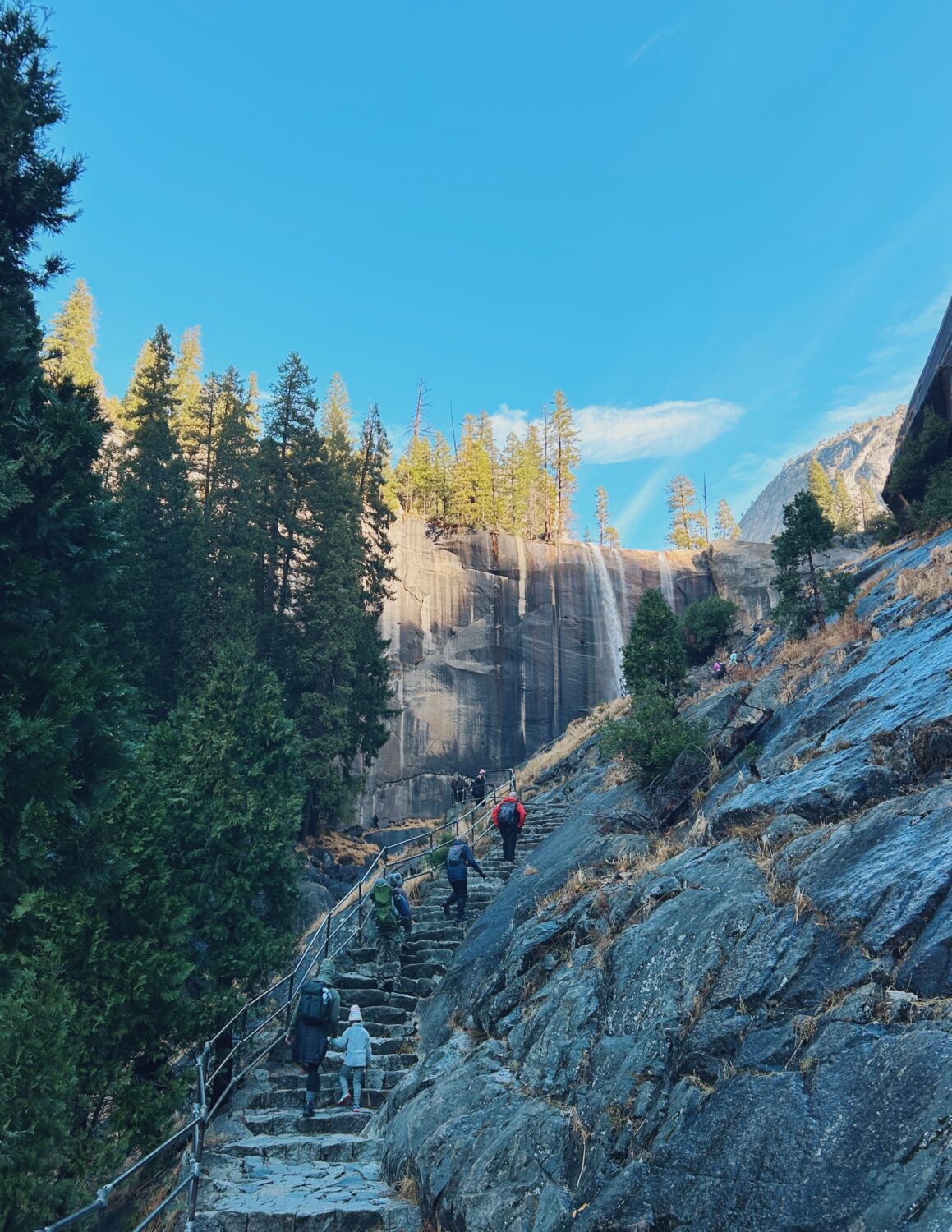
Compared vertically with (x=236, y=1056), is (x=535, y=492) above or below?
above

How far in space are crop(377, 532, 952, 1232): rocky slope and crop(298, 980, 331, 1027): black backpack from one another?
136 centimetres

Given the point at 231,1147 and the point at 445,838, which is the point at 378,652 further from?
the point at 231,1147

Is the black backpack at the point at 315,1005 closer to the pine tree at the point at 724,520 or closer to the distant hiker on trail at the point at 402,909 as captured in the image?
the distant hiker on trail at the point at 402,909

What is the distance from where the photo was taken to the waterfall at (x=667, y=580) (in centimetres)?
4858

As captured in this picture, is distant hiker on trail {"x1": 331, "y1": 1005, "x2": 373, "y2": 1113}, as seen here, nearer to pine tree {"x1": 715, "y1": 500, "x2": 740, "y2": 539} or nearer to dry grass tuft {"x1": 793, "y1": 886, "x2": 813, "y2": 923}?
dry grass tuft {"x1": 793, "y1": 886, "x2": 813, "y2": 923}

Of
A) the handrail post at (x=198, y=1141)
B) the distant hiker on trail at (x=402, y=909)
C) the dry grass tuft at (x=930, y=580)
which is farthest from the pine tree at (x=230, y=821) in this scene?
the dry grass tuft at (x=930, y=580)

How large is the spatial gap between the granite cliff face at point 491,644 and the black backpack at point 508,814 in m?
22.3

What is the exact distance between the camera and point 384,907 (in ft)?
45.9

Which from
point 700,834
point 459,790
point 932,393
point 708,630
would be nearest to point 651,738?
point 700,834

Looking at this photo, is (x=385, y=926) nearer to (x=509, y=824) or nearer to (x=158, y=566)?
(x=509, y=824)

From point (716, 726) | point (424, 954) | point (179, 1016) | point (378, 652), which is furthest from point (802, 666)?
point (378, 652)

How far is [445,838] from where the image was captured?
20969 millimetres

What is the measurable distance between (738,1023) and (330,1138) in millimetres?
5686

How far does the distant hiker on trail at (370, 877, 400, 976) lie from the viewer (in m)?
13.9
